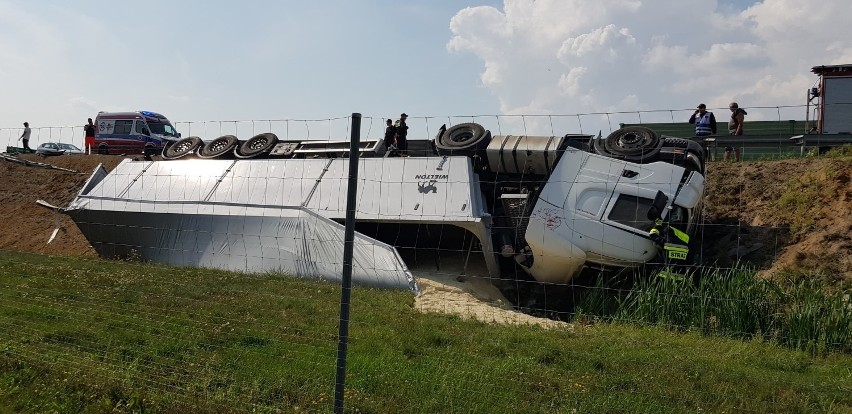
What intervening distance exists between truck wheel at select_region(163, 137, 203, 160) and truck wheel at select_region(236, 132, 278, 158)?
1.51 metres

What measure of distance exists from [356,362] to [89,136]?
27440 mm

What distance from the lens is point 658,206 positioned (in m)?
12.1

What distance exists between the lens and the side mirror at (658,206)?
11992 millimetres

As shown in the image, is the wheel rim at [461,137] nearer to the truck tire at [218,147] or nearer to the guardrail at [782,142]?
the guardrail at [782,142]

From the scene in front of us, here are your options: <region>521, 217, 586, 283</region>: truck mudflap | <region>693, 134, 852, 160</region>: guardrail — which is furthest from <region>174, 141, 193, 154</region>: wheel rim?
<region>693, 134, 852, 160</region>: guardrail

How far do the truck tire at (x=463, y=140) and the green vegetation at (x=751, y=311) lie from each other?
491cm

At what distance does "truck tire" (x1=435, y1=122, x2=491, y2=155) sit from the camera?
1440 centimetres

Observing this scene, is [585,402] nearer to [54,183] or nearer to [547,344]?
[547,344]

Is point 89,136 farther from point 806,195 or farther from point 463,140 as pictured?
point 806,195

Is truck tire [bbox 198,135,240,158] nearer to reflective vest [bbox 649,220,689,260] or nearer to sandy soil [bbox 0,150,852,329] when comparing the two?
sandy soil [bbox 0,150,852,329]

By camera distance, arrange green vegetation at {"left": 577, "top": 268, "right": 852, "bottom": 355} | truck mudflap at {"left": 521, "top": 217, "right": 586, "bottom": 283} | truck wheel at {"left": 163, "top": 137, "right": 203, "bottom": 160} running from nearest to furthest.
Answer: green vegetation at {"left": 577, "top": 268, "right": 852, "bottom": 355}, truck mudflap at {"left": 521, "top": 217, "right": 586, "bottom": 283}, truck wheel at {"left": 163, "top": 137, "right": 203, "bottom": 160}

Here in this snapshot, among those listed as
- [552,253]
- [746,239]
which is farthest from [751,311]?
[746,239]

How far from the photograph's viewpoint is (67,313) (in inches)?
336

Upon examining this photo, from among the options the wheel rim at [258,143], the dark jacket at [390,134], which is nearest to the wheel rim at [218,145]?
the wheel rim at [258,143]
